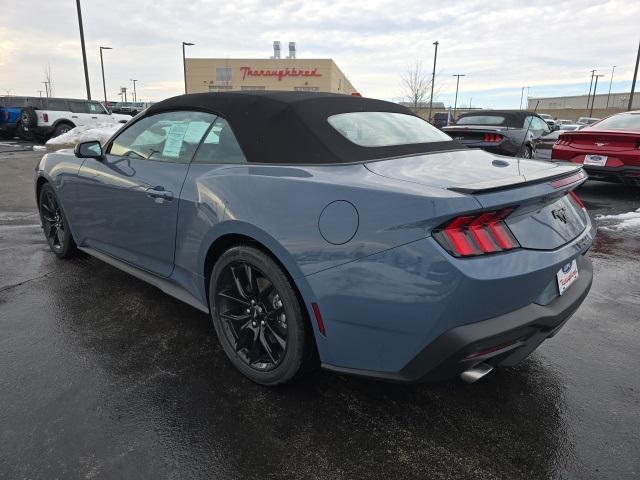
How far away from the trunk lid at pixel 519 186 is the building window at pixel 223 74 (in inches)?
2466

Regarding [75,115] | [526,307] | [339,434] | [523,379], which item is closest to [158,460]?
[339,434]

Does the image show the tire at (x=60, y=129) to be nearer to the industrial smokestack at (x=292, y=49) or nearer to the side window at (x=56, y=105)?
the side window at (x=56, y=105)

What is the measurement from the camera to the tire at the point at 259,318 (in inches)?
84.4

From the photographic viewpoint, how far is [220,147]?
264 cm

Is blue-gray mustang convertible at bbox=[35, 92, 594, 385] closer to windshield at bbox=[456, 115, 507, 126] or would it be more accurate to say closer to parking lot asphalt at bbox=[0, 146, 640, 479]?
parking lot asphalt at bbox=[0, 146, 640, 479]

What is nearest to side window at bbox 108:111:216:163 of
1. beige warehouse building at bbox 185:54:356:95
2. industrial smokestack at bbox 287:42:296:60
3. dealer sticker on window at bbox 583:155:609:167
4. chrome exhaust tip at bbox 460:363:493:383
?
chrome exhaust tip at bbox 460:363:493:383

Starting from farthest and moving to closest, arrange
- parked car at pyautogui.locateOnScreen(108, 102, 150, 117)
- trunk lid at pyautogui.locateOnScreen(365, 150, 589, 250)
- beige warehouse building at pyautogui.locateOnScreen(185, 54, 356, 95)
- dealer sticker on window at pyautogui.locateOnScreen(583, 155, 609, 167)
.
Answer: beige warehouse building at pyautogui.locateOnScreen(185, 54, 356, 95)
parked car at pyautogui.locateOnScreen(108, 102, 150, 117)
dealer sticker on window at pyautogui.locateOnScreen(583, 155, 609, 167)
trunk lid at pyautogui.locateOnScreen(365, 150, 589, 250)

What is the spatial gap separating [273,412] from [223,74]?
6353 centimetres

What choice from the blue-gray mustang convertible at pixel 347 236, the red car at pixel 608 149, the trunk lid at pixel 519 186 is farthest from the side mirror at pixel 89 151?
the red car at pixel 608 149

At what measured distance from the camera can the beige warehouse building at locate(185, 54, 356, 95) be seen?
59094mm

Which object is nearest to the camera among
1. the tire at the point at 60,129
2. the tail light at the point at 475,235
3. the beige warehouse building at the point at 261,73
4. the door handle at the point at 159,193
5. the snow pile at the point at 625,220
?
the tail light at the point at 475,235

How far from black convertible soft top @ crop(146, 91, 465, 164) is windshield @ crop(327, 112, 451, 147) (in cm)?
6

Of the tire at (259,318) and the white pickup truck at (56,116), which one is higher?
the white pickup truck at (56,116)

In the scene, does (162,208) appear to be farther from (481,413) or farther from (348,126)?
(481,413)
